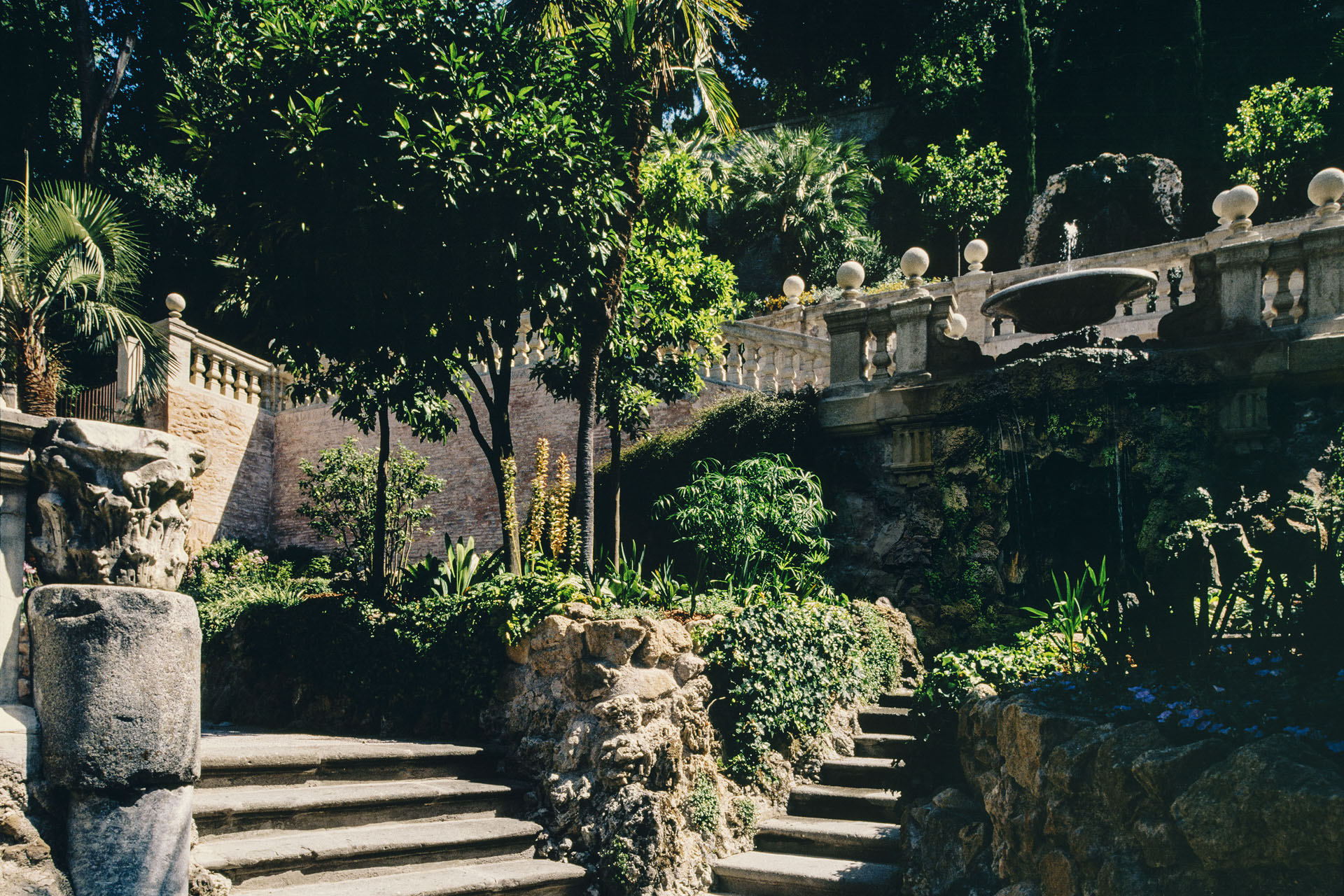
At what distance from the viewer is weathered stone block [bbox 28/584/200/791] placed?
146 inches

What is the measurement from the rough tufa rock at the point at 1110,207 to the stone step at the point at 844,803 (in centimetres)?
1557

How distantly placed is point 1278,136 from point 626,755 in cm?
Answer: 2020

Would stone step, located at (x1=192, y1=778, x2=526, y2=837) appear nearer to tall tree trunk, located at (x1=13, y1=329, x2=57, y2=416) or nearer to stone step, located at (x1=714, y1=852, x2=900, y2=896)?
stone step, located at (x1=714, y1=852, x2=900, y2=896)

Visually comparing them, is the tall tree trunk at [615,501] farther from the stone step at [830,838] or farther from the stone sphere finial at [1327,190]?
the stone sphere finial at [1327,190]

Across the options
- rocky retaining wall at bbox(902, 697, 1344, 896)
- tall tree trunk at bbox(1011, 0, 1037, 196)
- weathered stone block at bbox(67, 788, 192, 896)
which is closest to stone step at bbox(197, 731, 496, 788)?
weathered stone block at bbox(67, 788, 192, 896)

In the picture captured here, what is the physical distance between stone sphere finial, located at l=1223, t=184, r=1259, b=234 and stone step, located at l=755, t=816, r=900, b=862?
721 cm

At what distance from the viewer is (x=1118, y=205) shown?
67.4 feet

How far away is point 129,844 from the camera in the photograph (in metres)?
3.78

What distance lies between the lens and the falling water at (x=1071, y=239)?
17.7 metres

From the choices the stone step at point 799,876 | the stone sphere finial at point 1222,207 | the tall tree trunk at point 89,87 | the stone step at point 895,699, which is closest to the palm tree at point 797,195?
the tall tree trunk at point 89,87

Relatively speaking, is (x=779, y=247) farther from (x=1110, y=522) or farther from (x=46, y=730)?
(x=46, y=730)

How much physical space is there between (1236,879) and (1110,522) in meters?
5.85

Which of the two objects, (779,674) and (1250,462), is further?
(1250,462)

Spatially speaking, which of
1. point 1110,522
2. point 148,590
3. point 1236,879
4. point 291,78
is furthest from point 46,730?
point 1110,522
